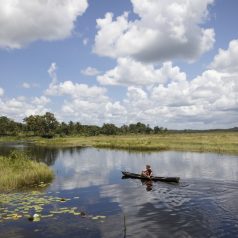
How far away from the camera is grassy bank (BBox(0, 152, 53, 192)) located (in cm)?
3616

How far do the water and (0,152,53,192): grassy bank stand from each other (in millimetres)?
1838

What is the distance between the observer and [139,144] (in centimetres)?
9756

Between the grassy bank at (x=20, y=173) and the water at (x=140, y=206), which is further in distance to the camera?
the grassy bank at (x=20, y=173)

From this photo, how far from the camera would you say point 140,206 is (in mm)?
29094

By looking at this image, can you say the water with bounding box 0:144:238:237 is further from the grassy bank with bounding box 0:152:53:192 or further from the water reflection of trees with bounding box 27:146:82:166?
the water reflection of trees with bounding box 27:146:82:166

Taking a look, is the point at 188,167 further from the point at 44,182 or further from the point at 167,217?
the point at 167,217

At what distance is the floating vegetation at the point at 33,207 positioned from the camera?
25328mm

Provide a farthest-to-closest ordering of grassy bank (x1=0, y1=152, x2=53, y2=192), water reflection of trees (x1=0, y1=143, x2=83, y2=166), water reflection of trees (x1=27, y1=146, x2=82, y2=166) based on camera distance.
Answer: water reflection of trees (x1=0, y1=143, x2=83, y2=166)
water reflection of trees (x1=27, y1=146, x2=82, y2=166)
grassy bank (x1=0, y1=152, x2=53, y2=192)

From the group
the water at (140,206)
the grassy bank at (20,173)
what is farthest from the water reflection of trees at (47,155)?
the grassy bank at (20,173)

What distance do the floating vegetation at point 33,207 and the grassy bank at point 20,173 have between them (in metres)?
3.41

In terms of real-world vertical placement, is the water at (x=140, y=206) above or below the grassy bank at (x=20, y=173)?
below

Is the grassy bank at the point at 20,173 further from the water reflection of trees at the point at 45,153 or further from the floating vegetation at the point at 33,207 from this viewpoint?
the water reflection of trees at the point at 45,153

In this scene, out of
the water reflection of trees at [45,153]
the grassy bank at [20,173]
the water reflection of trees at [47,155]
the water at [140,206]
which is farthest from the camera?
the water reflection of trees at [45,153]

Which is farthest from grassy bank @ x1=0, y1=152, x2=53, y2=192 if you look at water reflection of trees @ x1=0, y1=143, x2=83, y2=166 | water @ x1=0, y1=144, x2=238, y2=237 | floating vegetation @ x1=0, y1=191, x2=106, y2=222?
water reflection of trees @ x1=0, y1=143, x2=83, y2=166
